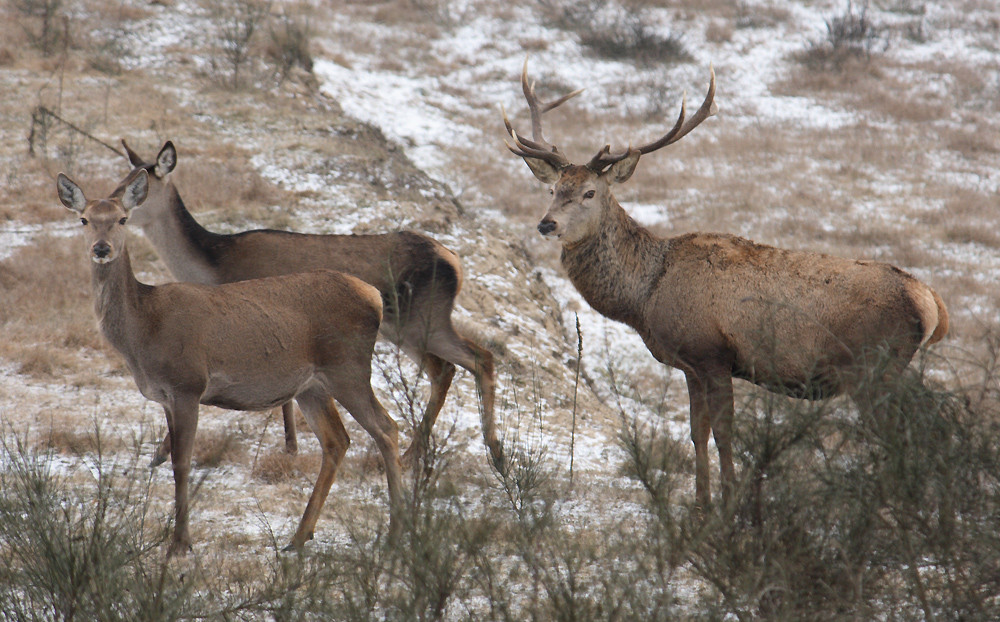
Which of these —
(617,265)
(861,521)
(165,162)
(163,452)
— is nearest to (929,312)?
(617,265)

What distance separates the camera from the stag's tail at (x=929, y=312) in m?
5.68

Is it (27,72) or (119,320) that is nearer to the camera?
(119,320)

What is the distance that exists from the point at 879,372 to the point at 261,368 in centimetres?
324

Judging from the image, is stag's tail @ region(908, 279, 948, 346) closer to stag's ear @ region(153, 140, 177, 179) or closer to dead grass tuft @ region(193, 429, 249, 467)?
dead grass tuft @ region(193, 429, 249, 467)

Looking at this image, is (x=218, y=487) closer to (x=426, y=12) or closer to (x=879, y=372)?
(x=879, y=372)

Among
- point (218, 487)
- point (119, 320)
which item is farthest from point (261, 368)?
point (218, 487)

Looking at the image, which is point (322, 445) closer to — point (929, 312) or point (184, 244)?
point (184, 244)

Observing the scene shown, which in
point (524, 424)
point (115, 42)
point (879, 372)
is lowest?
point (524, 424)

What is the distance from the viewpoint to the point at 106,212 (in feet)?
18.6

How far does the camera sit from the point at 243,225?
1073cm

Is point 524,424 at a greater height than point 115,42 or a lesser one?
lesser

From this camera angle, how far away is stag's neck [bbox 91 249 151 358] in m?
5.33

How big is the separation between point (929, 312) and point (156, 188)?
5.70 meters

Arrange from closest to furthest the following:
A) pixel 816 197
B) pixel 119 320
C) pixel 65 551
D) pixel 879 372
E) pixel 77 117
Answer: pixel 65 551
pixel 879 372
pixel 119 320
pixel 77 117
pixel 816 197
